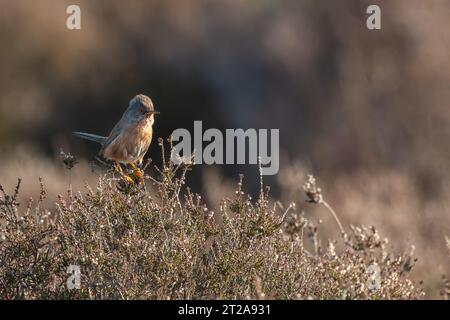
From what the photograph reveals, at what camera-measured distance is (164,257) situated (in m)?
4.44

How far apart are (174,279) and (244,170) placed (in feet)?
32.5

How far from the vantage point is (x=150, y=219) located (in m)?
4.75

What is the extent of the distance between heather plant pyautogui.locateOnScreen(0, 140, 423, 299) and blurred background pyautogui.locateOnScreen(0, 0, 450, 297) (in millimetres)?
4547

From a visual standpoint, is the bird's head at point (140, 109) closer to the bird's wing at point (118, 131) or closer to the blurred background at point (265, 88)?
the bird's wing at point (118, 131)

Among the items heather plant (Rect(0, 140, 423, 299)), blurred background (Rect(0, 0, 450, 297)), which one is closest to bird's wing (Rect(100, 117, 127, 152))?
heather plant (Rect(0, 140, 423, 299))

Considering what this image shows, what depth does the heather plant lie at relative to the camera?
175 inches

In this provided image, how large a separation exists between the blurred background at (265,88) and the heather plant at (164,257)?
4.55 metres

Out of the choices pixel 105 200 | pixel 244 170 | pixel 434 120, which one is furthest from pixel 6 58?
pixel 105 200

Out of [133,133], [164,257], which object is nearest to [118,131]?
[133,133]

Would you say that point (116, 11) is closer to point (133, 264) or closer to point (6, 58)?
point (6, 58)

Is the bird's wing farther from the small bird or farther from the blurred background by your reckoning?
the blurred background

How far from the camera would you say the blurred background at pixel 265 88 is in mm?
12109

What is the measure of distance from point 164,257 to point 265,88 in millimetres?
11595

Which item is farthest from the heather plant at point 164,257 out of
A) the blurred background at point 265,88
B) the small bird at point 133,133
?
the blurred background at point 265,88
